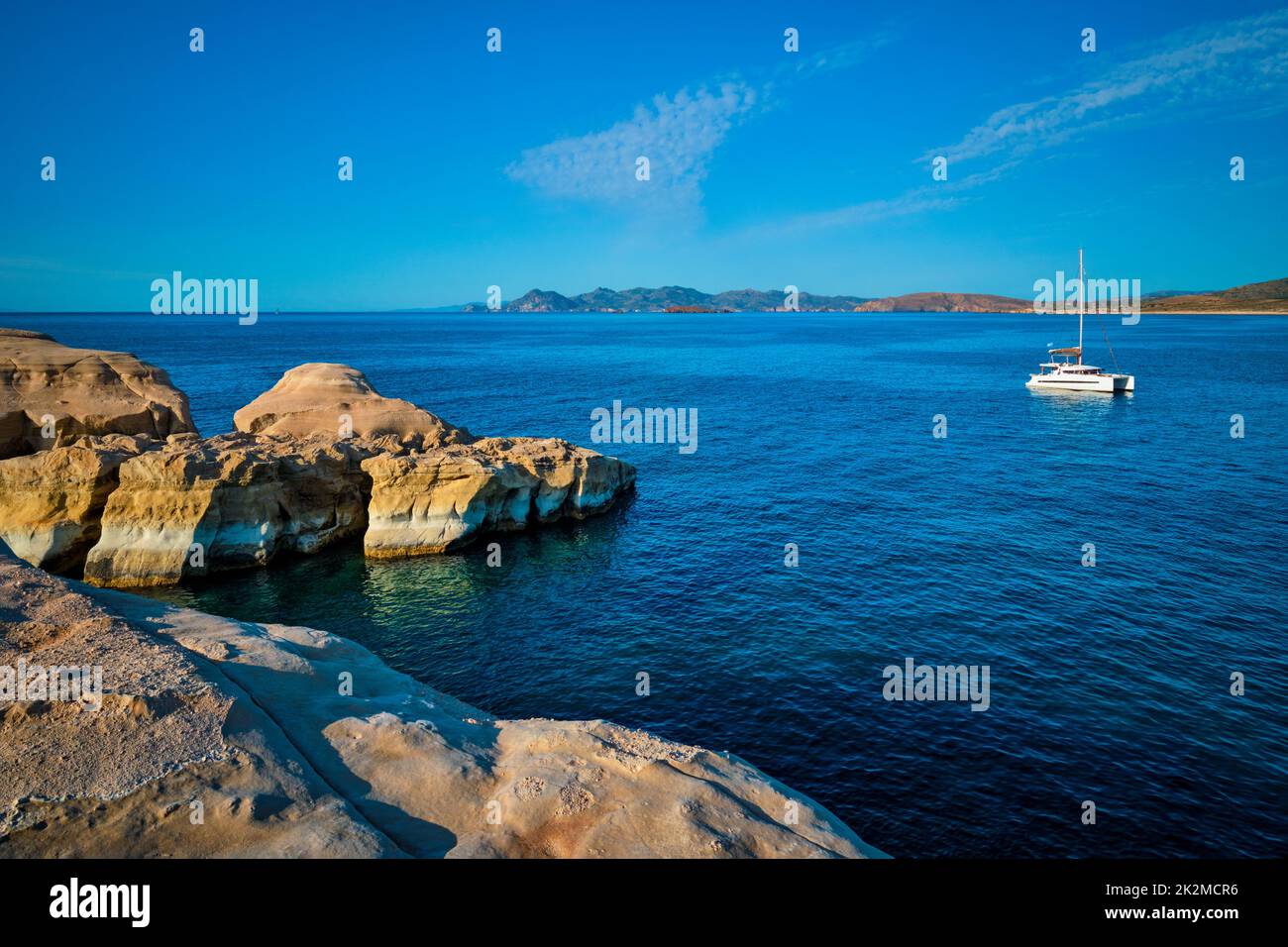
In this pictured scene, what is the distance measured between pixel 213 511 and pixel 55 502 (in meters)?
7.98

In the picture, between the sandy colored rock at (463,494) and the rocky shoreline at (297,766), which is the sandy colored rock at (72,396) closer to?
the sandy colored rock at (463,494)

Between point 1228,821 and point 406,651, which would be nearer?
point 1228,821

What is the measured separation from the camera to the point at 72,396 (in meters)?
47.5

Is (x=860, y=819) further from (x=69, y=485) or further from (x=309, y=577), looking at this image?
(x=69, y=485)

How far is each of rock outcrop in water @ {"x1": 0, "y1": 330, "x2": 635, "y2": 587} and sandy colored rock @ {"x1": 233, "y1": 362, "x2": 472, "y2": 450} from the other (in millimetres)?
130

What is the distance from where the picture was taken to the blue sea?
22031 mm

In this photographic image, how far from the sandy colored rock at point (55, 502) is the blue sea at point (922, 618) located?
8.38 m

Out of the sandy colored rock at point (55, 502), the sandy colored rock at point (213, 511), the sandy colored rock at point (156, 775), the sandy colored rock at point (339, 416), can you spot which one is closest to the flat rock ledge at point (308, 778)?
the sandy colored rock at point (156, 775)

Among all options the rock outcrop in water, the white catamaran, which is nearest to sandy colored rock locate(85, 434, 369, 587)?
the rock outcrop in water

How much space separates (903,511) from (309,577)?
36.2 meters

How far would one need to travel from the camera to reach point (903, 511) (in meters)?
48.2

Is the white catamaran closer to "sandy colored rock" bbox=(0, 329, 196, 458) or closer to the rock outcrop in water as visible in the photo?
the rock outcrop in water

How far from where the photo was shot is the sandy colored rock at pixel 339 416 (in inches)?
1998
